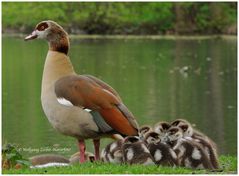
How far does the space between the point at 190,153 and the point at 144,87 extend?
1701 cm

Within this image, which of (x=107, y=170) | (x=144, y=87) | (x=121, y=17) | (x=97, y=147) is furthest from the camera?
(x=121, y=17)

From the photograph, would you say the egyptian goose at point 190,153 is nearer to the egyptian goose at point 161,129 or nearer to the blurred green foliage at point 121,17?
the egyptian goose at point 161,129

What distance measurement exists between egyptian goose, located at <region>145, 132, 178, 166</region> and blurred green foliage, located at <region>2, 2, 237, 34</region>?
183 feet

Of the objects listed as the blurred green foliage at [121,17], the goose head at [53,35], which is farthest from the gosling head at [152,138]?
the blurred green foliage at [121,17]

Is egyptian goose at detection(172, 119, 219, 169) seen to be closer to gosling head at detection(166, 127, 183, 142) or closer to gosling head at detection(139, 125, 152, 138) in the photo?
gosling head at detection(166, 127, 183, 142)

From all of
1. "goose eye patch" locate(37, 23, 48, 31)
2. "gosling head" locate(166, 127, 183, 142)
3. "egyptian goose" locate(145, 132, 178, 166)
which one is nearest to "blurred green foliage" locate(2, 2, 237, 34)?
"gosling head" locate(166, 127, 183, 142)

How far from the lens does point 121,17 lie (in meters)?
66.8

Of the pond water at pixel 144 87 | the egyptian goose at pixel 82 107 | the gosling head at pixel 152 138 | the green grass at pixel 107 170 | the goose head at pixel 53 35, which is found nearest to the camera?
the green grass at pixel 107 170

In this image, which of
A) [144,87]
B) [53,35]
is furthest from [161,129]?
[144,87]

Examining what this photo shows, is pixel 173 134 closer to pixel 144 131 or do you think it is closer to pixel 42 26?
pixel 144 131

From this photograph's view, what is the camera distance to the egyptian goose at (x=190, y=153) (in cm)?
730

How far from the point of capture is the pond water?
47.8 feet

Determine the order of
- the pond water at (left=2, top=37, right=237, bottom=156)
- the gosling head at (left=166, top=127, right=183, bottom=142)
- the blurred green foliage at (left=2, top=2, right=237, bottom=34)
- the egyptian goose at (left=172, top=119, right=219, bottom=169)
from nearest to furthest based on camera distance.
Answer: the egyptian goose at (left=172, top=119, right=219, bottom=169) → the gosling head at (left=166, top=127, right=183, bottom=142) → the pond water at (left=2, top=37, right=237, bottom=156) → the blurred green foliage at (left=2, top=2, right=237, bottom=34)

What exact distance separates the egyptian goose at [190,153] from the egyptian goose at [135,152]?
0.93 feet
